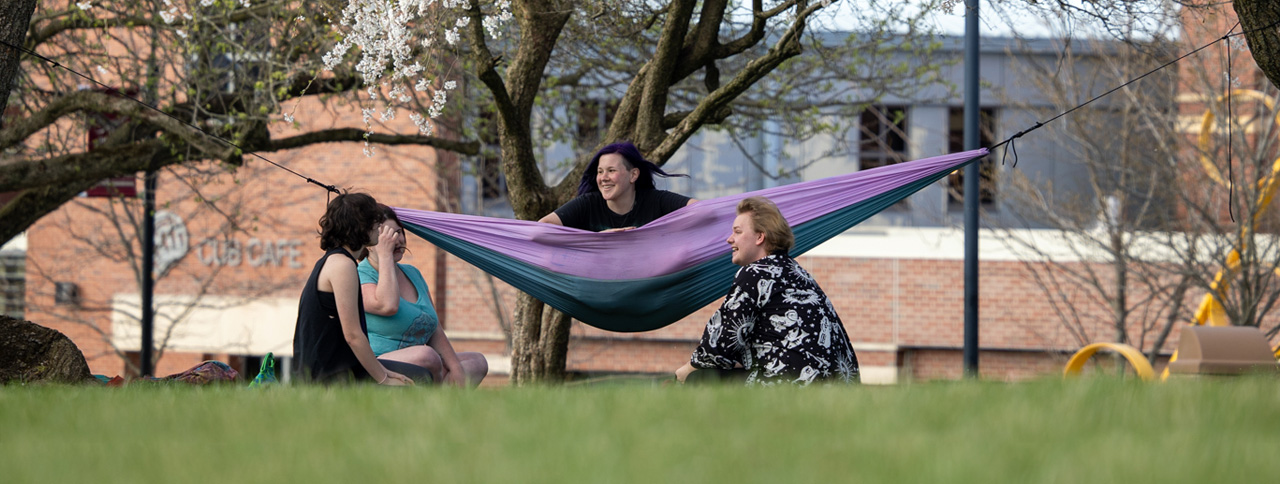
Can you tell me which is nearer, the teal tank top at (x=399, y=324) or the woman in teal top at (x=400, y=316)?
the woman in teal top at (x=400, y=316)

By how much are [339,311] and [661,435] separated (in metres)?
2.26

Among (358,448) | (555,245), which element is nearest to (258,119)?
(555,245)

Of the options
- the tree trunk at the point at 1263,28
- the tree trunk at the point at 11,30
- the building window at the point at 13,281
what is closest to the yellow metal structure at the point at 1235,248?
the tree trunk at the point at 1263,28

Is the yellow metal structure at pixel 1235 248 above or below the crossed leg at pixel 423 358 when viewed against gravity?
above

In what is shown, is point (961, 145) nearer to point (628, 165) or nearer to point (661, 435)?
point (628, 165)

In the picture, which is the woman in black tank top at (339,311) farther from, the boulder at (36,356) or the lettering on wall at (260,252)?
the lettering on wall at (260,252)

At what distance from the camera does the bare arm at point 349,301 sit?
177 inches

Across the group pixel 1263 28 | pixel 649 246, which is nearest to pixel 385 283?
pixel 649 246

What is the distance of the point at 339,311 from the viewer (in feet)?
14.7

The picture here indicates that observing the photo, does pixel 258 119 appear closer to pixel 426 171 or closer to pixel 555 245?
pixel 555 245

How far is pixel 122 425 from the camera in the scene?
2.87m

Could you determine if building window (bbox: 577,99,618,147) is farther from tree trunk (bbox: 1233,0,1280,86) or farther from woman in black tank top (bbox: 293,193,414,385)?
tree trunk (bbox: 1233,0,1280,86)

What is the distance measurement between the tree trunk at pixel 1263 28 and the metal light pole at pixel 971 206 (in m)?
3.45

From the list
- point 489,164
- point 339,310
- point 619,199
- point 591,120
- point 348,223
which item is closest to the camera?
point 339,310
